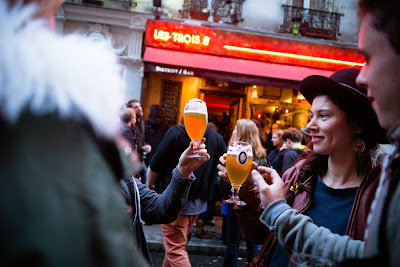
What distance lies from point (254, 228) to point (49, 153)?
151 cm

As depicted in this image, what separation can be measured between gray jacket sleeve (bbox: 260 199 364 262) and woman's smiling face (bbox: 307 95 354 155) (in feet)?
2.00

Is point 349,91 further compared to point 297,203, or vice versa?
point 297,203

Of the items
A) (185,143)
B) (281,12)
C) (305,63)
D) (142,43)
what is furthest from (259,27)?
(185,143)

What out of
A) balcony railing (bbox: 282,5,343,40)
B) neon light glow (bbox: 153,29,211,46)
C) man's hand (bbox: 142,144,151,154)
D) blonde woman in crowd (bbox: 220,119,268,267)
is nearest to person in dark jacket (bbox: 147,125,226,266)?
blonde woman in crowd (bbox: 220,119,268,267)

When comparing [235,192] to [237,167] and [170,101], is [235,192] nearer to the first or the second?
[237,167]

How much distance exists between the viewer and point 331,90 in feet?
5.63

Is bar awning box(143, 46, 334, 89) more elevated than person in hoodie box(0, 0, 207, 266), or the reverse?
bar awning box(143, 46, 334, 89)

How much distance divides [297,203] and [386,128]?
35.5 inches

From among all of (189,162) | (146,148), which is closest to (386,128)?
(189,162)

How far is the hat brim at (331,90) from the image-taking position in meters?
1.62

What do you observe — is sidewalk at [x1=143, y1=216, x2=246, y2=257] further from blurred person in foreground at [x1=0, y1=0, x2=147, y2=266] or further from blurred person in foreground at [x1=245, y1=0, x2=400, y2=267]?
blurred person in foreground at [x1=0, y1=0, x2=147, y2=266]

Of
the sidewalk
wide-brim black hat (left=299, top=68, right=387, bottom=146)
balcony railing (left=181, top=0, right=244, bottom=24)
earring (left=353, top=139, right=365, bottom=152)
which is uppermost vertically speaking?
balcony railing (left=181, top=0, right=244, bottom=24)

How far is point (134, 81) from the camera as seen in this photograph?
28.4 feet

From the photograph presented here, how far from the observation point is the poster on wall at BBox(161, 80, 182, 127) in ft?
30.1
